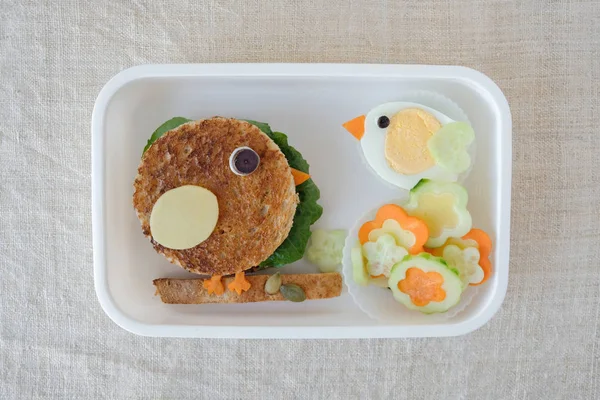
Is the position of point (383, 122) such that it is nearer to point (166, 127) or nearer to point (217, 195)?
point (217, 195)

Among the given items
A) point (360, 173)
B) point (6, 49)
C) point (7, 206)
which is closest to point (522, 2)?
point (360, 173)

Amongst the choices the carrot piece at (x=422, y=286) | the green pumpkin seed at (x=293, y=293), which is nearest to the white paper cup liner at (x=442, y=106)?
the carrot piece at (x=422, y=286)

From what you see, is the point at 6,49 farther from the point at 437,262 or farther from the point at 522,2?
the point at 522,2

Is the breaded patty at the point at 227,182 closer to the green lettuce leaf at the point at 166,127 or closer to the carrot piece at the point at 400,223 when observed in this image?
the green lettuce leaf at the point at 166,127

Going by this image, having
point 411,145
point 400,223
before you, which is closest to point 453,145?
point 411,145

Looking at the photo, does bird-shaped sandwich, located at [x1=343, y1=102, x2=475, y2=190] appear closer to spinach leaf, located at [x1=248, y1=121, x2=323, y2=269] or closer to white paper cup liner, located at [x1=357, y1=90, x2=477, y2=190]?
white paper cup liner, located at [x1=357, y1=90, x2=477, y2=190]
